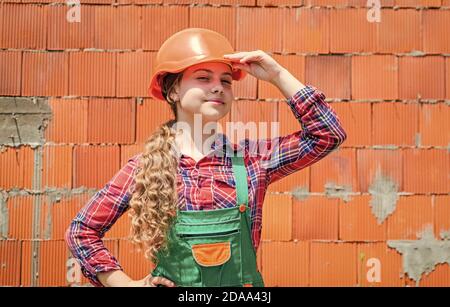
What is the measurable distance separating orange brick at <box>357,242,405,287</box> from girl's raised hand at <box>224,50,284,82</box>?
1.55 metres

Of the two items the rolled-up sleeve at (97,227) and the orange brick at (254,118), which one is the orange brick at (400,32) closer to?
the orange brick at (254,118)

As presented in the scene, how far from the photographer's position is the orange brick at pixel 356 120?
11.2ft

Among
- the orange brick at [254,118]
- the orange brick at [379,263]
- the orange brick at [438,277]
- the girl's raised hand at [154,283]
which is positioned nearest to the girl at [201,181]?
the girl's raised hand at [154,283]

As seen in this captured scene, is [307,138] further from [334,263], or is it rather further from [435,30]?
[435,30]

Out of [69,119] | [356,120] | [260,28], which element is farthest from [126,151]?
[356,120]

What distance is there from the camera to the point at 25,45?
134 inches

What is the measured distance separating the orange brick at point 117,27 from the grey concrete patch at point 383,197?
1527 mm

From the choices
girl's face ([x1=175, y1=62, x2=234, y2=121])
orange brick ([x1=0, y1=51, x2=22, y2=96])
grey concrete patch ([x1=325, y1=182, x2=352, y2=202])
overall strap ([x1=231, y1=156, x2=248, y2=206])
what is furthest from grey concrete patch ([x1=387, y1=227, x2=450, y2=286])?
orange brick ([x1=0, y1=51, x2=22, y2=96])

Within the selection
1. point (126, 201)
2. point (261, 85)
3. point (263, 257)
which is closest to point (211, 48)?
point (126, 201)

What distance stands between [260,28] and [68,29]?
106 cm

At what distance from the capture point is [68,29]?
3.41m

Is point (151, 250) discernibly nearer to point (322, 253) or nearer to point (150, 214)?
point (150, 214)

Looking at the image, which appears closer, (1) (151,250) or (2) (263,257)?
(1) (151,250)
